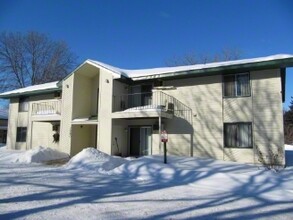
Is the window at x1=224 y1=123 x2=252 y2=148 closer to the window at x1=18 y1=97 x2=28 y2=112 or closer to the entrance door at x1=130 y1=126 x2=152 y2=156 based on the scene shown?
the entrance door at x1=130 y1=126 x2=152 y2=156

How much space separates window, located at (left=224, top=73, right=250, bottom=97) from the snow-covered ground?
4993 millimetres

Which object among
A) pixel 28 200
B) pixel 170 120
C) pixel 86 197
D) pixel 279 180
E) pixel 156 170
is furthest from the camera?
pixel 170 120

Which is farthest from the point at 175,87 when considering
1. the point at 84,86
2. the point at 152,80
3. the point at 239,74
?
the point at 84,86

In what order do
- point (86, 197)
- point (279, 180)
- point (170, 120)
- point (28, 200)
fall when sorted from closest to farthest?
point (28, 200)
point (86, 197)
point (279, 180)
point (170, 120)

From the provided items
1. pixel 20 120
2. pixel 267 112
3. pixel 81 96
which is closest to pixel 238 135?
pixel 267 112

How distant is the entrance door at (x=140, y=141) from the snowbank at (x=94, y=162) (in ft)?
13.7

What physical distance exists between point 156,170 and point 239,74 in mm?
7700

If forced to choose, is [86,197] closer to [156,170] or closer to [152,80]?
[156,170]

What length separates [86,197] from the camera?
6.91 m

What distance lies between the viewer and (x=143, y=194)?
24.7 ft

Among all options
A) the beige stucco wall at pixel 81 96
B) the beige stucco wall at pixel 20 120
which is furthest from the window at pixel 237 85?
the beige stucco wall at pixel 20 120

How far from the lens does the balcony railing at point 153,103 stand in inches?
634

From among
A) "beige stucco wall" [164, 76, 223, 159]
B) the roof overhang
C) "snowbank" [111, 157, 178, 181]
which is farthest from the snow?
"beige stucco wall" [164, 76, 223, 159]

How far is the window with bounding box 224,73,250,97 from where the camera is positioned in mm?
14812
